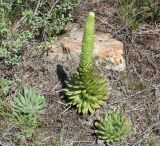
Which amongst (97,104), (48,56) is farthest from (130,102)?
(48,56)

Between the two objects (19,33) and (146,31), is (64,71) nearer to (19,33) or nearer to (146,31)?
(19,33)

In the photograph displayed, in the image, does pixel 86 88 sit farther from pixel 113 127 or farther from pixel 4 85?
pixel 4 85

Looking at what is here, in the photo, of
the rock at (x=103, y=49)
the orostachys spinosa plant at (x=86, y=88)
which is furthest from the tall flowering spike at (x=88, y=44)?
the rock at (x=103, y=49)

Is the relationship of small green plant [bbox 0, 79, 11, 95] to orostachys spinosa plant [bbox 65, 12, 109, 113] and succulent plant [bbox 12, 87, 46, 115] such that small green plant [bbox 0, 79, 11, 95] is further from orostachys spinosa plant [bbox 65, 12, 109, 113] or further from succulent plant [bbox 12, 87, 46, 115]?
orostachys spinosa plant [bbox 65, 12, 109, 113]

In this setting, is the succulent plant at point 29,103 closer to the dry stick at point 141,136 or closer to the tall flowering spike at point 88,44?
the tall flowering spike at point 88,44

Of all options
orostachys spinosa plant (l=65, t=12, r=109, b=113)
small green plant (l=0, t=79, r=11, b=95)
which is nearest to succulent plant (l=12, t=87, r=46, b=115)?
small green plant (l=0, t=79, r=11, b=95)

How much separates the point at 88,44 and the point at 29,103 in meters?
0.82

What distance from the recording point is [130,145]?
3.60 m

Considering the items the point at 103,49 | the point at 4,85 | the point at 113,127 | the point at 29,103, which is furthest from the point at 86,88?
the point at 4,85

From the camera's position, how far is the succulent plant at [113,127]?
11.7 ft

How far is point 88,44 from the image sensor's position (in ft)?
11.0

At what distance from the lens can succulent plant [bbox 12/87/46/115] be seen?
3.76 meters

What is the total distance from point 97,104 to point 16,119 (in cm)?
72

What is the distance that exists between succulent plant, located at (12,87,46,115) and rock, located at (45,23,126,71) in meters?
0.59
